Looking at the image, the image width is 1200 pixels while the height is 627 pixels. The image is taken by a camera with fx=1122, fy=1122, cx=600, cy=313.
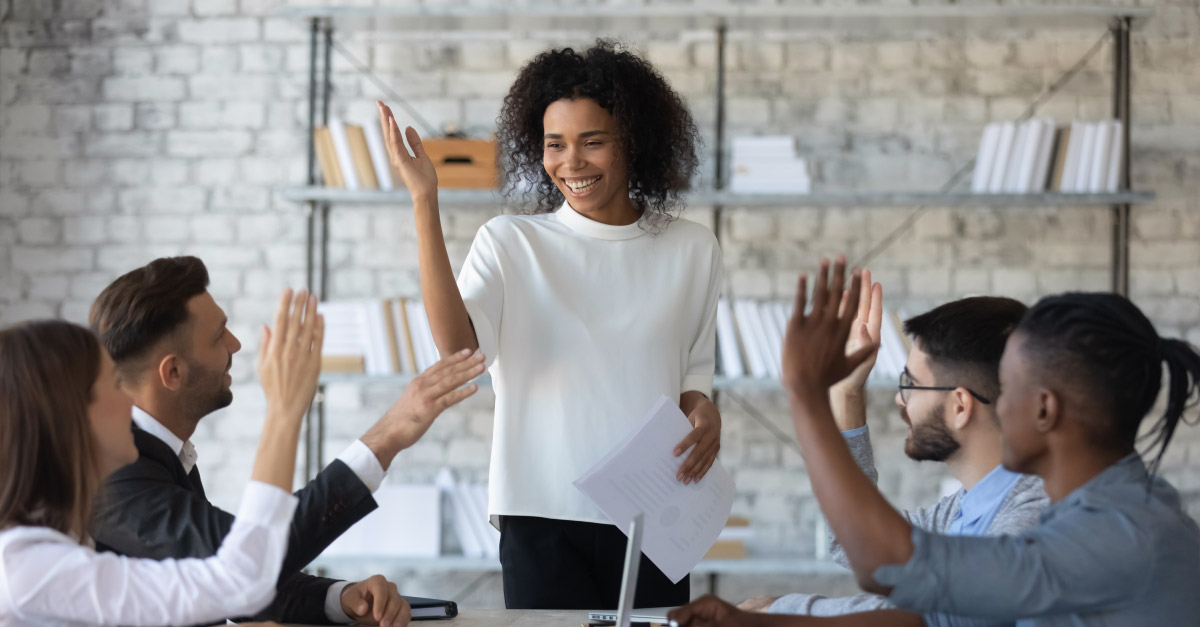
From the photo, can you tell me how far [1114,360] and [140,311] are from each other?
1.26m

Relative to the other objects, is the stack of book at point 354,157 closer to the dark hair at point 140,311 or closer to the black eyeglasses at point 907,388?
the dark hair at point 140,311

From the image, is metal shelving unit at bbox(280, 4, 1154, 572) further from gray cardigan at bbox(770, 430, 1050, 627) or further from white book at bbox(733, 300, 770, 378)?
gray cardigan at bbox(770, 430, 1050, 627)

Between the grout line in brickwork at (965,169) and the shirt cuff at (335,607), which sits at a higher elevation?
the grout line in brickwork at (965,169)

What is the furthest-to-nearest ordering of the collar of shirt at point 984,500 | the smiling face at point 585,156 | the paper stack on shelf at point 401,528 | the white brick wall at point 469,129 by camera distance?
the white brick wall at point 469,129, the paper stack on shelf at point 401,528, the smiling face at point 585,156, the collar of shirt at point 984,500

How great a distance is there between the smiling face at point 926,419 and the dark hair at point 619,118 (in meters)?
0.51

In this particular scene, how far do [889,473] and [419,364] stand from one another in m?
1.54

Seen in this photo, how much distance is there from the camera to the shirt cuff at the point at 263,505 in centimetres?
116

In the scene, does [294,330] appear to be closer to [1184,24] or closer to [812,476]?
[812,476]

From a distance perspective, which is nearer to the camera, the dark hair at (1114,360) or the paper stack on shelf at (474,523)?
the dark hair at (1114,360)

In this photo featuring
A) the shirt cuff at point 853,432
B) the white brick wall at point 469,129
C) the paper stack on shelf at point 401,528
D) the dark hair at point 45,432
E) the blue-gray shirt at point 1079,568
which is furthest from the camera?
the white brick wall at point 469,129

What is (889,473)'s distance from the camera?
11.8 ft

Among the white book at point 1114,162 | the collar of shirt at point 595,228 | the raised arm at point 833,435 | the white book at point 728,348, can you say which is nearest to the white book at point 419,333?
the white book at point 728,348

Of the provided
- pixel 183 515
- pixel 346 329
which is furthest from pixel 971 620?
pixel 346 329

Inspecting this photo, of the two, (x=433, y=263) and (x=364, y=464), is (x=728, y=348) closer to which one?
(x=433, y=263)
